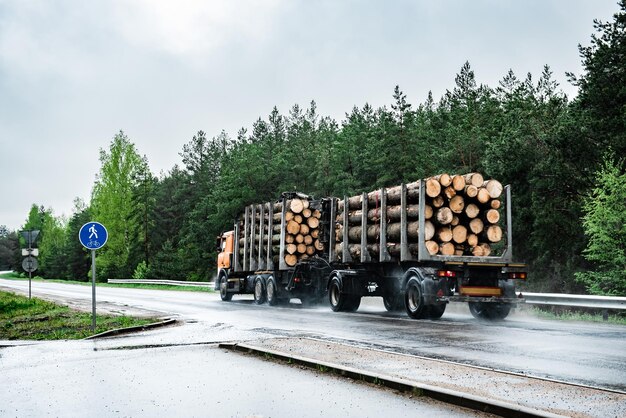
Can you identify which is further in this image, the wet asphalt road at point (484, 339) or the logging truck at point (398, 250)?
the logging truck at point (398, 250)

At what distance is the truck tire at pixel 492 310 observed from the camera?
703 inches

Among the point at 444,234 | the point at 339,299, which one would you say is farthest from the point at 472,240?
the point at 339,299

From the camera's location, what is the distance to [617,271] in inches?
1070

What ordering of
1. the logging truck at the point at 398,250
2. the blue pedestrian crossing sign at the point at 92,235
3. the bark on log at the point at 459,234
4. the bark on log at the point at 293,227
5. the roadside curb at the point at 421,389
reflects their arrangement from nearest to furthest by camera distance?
the roadside curb at the point at 421,389, the blue pedestrian crossing sign at the point at 92,235, the logging truck at the point at 398,250, the bark on log at the point at 459,234, the bark on log at the point at 293,227

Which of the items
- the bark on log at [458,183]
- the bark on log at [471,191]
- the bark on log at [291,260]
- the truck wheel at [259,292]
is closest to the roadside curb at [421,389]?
the bark on log at [458,183]

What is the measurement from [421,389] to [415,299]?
409 inches

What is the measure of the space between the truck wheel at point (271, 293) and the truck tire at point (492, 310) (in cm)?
857

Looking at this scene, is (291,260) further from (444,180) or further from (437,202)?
(444,180)

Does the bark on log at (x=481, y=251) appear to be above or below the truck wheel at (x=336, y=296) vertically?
above

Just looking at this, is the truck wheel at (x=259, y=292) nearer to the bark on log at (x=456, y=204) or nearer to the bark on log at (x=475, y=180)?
the bark on log at (x=456, y=204)

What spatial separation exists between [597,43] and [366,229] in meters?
23.4

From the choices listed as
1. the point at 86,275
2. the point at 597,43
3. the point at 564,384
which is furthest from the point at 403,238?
the point at 86,275

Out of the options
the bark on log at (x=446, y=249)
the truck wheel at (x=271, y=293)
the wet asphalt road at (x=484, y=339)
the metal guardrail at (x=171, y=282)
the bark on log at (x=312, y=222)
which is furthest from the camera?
the metal guardrail at (x=171, y=282)

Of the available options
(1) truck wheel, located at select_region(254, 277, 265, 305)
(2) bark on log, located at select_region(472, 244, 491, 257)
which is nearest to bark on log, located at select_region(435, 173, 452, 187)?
(2) bark on log, located at select_region(472, 244, 491, 257)
